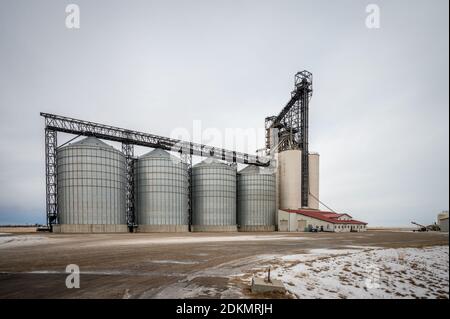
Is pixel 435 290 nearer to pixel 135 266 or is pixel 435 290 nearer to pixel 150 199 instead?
pixel 135 266

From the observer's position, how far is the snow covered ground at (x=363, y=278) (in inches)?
313

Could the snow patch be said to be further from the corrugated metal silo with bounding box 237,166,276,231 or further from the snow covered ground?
the corrugated metal silo with bounding box 237,166,276,231

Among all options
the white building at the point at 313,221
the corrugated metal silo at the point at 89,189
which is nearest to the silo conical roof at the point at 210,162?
the white building at the point at 313,221

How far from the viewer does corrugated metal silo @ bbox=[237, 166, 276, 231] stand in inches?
2594

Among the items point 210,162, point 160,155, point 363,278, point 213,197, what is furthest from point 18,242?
point 210,162

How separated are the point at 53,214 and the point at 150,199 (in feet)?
63.0

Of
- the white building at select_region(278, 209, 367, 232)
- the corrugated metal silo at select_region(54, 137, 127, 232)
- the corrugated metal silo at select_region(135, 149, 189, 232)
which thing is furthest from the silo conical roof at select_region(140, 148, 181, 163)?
the white building at select_region(278, 209, 367, 232)

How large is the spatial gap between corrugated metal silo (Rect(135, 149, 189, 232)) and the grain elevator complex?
0.72 feet

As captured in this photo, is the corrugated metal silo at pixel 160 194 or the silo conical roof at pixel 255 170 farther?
the silo conical roof at pixel 255 170

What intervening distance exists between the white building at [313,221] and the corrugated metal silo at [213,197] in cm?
1268

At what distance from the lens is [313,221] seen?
5875 centimetres

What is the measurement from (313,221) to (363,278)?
52152 millimetres

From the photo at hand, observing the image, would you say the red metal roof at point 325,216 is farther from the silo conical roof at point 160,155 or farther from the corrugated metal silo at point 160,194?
the silo conical roof at point 160,155
